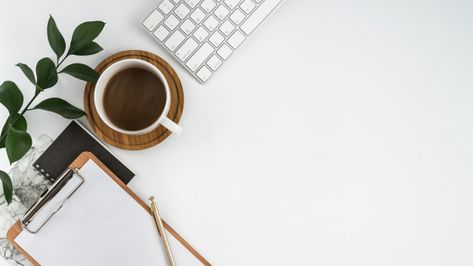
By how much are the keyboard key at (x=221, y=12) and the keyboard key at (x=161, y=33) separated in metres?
0.09

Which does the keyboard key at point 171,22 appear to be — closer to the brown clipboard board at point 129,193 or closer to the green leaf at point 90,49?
the green leaf at point 90,49

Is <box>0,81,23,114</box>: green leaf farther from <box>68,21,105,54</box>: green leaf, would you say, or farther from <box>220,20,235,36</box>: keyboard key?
<box>220,20,235,36</box>: keyboard key

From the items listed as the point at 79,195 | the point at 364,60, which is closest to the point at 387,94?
the point at 364,60

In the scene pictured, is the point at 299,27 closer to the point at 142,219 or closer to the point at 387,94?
the point at 387,94

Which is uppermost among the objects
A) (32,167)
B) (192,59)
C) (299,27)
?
(299,27)

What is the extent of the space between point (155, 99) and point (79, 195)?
0.20 m

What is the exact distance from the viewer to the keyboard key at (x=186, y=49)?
0.72 metres

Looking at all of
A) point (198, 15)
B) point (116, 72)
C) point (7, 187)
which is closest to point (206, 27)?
point (198, 15)

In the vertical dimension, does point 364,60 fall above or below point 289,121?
above

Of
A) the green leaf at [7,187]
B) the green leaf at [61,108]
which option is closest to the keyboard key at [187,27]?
the green leaf at [61,108]

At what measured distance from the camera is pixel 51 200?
68 centimetres

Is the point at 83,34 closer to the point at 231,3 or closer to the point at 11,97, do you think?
the point at 11,97

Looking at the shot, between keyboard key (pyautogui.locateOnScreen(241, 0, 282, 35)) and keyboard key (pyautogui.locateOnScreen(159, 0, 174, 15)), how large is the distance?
0.41 ft

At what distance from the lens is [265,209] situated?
74 centimetres
